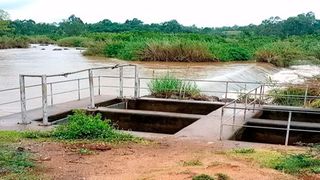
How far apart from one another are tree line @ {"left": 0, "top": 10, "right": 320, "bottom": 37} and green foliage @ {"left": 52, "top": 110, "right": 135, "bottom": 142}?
63.9m

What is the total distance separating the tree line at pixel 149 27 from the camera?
264ft

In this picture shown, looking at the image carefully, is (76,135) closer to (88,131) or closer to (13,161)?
(88,131)

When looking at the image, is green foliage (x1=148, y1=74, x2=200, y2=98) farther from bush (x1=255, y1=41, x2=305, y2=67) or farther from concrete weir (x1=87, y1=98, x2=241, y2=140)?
bush (x1=255, y1=41, x2=305, y2=67)

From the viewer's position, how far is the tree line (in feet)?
264

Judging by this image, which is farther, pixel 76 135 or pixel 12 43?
pixel 12 43

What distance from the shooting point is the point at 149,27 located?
102 meters

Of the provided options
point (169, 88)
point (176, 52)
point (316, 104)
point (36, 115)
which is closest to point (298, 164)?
point (36, 115)

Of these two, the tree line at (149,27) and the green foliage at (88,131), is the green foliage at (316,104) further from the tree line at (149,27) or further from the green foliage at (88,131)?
the tree line at (149,27)

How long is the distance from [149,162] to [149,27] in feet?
318

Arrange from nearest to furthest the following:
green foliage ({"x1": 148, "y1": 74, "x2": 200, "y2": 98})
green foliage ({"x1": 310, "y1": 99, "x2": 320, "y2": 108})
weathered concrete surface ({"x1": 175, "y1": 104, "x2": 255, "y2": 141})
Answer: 1. weathered concrete surface ({"x1": 175, "y1": 104, "x2": 255, "y2": 141})
2. green foliage ({"x1": 310, "y1": 99, "x2": 320, "y2": 108})
3. green foliage ({"x1": 148, "y1": 74, "x2": 200, "y2": 98})

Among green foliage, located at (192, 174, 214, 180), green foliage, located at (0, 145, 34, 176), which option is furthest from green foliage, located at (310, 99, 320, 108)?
green foliage, located at (0, 145, 34, 176)

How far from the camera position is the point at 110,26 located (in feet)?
359

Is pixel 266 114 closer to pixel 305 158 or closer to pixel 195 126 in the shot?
pixel 195 126

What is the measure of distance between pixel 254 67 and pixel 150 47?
8503 millimetres
